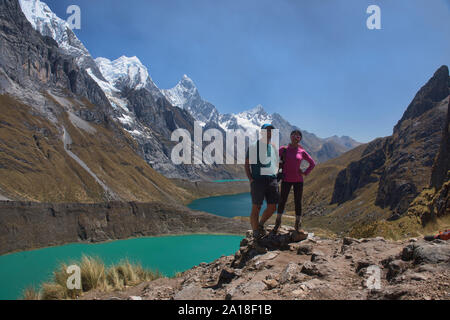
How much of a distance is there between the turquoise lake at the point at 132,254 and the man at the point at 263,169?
24122mm

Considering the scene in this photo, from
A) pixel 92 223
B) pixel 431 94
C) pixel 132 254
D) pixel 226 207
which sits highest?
pixel 431 94

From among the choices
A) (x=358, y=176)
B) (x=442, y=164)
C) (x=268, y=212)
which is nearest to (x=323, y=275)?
(x=268, y=212)

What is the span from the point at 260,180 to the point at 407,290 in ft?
13.1

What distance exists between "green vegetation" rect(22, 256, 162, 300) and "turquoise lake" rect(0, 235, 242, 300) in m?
21.0

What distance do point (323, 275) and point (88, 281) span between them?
5772mm

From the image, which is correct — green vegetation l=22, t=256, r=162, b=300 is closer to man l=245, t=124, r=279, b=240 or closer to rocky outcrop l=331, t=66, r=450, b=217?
man l=245, t=124, r=279, b=240

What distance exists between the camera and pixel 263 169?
23.2 ft

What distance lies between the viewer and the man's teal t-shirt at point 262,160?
7.08 m

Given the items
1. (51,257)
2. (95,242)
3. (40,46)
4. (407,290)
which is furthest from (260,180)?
(40,46)

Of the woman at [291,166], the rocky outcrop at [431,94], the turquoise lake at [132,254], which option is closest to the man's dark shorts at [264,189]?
the woman at [291,166]

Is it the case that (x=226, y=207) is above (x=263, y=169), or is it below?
below

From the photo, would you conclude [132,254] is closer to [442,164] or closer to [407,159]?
[442,164]

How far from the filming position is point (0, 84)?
3853 inches

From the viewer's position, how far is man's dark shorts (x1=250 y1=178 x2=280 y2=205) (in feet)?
23.6
